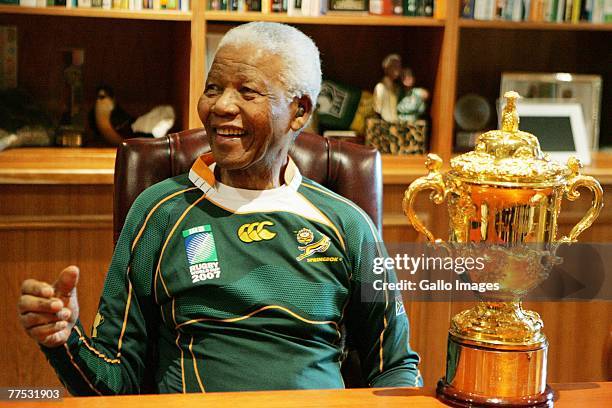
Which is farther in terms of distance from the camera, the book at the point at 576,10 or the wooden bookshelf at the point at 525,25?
the book at the point at 576,10

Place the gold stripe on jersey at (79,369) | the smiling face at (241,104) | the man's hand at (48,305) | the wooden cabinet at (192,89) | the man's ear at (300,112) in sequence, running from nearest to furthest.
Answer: the man's hand at (48,305)
the gold stripe on jersey at (79,369)
the smiling face at (241,104)
the man's ear at (300,112)
the wooden cabinet at (192,89)

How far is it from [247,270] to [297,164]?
35 centimetres

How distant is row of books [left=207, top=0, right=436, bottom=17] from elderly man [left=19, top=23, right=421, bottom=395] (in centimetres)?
120

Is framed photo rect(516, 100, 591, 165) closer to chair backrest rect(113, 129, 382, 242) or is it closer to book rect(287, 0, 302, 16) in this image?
book rect(287, 0, 302, 16)

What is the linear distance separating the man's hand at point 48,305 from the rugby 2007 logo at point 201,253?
15.7 inches

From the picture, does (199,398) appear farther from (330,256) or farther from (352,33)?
(352,33)

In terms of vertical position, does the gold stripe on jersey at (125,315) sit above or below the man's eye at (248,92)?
below

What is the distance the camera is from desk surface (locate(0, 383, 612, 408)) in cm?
133

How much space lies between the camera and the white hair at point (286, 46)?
1.81 meters

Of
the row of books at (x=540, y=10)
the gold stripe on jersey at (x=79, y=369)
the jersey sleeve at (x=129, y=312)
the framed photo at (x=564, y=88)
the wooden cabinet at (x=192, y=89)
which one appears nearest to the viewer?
the gold stripe on jersey at (x=79, y=369)

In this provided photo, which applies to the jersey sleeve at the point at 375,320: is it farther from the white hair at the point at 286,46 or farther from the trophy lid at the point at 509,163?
the trophy lid at the point at 509,163

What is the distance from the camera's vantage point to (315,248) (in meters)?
1.85

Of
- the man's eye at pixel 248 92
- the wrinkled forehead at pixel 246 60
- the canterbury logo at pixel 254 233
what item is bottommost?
the canterbury logo at pixel 254 233

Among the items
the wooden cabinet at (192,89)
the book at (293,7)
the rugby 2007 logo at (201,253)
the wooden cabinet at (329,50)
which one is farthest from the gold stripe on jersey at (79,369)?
the book at (293,7)
